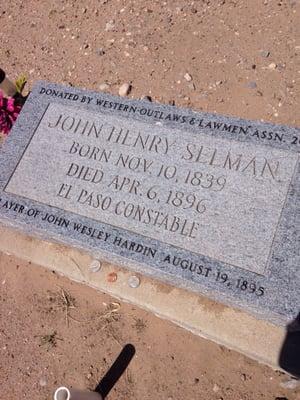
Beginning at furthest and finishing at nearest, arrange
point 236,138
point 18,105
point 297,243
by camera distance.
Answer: point 18,105 → point 236,138 → point 297,243

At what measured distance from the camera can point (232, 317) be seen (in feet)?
10.6

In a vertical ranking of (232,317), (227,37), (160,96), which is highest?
(227,37)

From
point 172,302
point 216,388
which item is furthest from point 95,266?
point 216,388

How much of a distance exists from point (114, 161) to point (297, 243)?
1.54 meters

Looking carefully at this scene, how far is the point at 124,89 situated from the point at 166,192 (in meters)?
1.87

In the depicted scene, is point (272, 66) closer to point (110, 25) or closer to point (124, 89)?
point (124, 89)

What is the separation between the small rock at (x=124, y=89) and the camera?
15.9ft

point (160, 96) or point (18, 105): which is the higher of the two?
point (160, 96)

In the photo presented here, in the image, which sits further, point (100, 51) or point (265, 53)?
point (100, 51)

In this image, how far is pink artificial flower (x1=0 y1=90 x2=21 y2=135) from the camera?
4496 millimetres

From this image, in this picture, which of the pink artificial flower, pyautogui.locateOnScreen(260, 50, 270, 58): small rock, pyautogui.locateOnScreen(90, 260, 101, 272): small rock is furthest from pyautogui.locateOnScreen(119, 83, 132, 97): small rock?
pyautogui.locateOnScreen(90, 260, 101, 272): small rock

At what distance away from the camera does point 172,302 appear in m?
3.37

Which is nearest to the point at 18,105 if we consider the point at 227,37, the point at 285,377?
the point at 227,37

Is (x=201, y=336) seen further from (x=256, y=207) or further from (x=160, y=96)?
(x=160, y=96)
